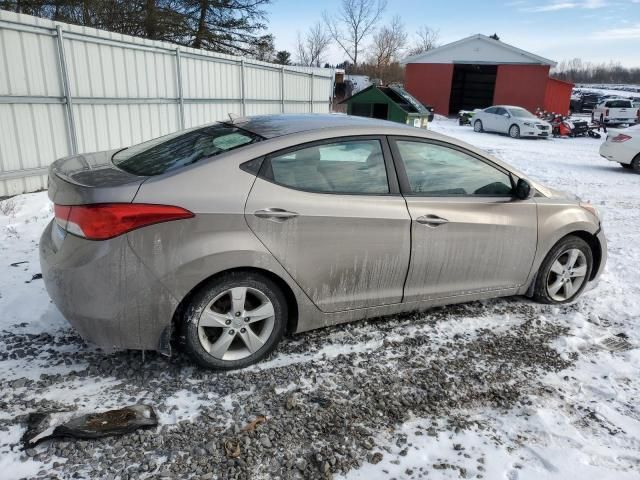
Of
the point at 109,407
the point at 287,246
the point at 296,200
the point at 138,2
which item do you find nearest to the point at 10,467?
the point at 109,407

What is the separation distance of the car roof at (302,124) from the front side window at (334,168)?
0.46 ft

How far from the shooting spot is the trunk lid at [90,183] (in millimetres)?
2645

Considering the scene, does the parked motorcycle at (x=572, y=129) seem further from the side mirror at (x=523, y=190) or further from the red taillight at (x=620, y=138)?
the side mirror at (x=523, y=190)

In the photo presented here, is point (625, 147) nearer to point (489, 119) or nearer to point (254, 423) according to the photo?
point (489, 119)

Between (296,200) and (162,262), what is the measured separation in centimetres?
87

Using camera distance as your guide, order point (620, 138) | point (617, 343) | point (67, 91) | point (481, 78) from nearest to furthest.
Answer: point (617, 343)
point (67, 91)
point (620, 138)
point (481, 78)

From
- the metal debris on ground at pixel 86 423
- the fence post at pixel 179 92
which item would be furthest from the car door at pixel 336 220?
the fence post at pixel 179 92

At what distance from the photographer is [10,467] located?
2258mm

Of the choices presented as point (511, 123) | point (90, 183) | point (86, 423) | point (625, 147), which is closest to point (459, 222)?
point (90, 183)

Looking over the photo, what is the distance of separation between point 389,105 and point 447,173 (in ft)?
41.9

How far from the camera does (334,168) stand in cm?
330

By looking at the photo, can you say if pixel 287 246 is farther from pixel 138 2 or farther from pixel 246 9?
pixel 246 9

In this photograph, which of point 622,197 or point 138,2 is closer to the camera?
point 622,197

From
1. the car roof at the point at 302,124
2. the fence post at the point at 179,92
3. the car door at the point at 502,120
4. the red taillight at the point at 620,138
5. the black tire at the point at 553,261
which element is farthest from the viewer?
the car door at the point at 502,120
